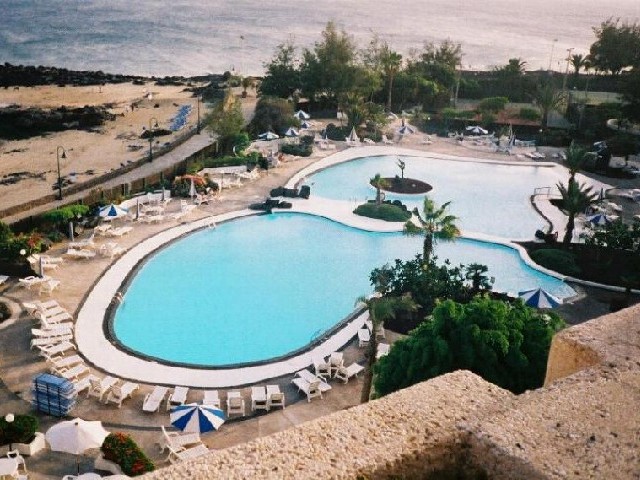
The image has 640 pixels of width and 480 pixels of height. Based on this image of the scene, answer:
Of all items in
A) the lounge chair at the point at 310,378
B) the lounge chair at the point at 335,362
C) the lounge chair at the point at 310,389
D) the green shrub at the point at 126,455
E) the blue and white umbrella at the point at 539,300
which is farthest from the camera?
the blue and white umbrella at the point at 539,300

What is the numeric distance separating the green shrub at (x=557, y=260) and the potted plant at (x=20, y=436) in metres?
19.3

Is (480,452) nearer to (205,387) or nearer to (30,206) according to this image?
(205,387)

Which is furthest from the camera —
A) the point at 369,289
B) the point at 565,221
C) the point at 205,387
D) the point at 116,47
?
the point at 116,47

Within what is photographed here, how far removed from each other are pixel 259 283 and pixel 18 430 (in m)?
12.4

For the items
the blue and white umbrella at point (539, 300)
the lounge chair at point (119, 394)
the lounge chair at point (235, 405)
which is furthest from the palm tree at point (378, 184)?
the lounge chair at point (119, 394)

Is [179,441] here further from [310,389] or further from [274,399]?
[310,389]

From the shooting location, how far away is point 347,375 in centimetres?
1908

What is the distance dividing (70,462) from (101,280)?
409 inches

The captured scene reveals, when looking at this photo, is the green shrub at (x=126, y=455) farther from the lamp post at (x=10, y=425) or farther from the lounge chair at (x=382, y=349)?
the lounge chair at (x=382, y=349)

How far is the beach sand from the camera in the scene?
132 ft

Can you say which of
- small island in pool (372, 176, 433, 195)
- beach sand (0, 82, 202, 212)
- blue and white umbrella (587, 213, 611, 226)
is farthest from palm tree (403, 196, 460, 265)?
beach sand (0, 82, 202, 212)

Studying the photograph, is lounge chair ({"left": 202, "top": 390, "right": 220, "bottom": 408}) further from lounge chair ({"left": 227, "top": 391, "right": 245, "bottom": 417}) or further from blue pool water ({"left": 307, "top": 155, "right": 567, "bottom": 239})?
blue pool water ({"left": 307, "top": 155, "right": 567, "bottom": 239})

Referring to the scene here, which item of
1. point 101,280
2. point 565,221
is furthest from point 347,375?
point 565,221

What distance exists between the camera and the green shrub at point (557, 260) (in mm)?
26562
